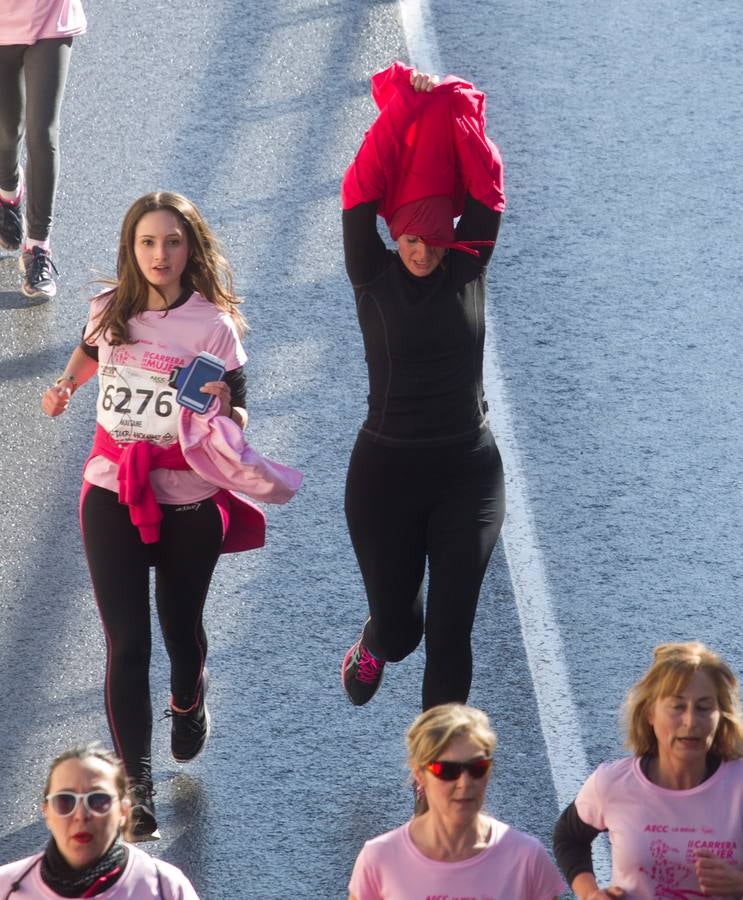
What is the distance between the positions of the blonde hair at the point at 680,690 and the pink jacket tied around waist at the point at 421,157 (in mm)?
1732

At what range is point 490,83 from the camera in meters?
10.8

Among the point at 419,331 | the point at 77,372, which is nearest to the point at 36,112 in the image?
the point at 77,372

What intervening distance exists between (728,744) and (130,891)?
1672 millimetres

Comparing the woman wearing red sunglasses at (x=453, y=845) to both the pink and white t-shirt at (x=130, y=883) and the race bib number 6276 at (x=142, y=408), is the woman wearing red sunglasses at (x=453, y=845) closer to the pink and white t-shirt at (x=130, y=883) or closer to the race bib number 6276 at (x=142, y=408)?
the pink and white t-shirt at (x=130, y=883)

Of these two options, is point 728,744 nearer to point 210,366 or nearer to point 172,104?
point 210,366

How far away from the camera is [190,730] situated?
20.5 feet

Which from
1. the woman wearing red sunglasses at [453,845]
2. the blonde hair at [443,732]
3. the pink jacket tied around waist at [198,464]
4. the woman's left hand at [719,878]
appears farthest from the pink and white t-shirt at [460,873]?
the pink jacket tied around waist at [198,464]

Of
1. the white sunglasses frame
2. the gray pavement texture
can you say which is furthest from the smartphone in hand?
A: the white sunglasses frame

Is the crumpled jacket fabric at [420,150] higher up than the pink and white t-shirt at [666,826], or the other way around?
the crumpled jacket fabric at [420,150]

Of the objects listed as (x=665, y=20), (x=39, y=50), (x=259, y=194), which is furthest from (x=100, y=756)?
(x=665, y=20)

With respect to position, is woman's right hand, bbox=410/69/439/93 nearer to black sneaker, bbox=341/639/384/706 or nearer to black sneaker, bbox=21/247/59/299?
black sneaker, bbox=341/639/384/706

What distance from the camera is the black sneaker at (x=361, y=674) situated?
21.0ft

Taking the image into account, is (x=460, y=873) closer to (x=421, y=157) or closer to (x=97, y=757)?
(x=97, y=757)

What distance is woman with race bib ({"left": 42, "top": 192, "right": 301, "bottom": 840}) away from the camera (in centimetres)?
580
